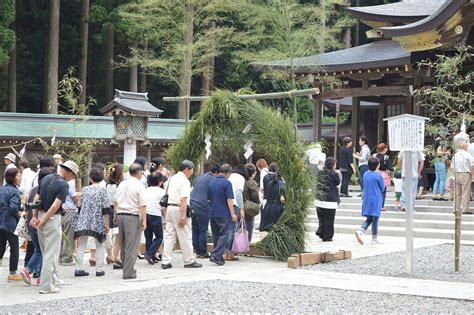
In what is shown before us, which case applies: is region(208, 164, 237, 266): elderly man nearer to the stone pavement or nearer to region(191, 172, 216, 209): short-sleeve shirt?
region(191, 172, 216, 209): short-sleeve shirt

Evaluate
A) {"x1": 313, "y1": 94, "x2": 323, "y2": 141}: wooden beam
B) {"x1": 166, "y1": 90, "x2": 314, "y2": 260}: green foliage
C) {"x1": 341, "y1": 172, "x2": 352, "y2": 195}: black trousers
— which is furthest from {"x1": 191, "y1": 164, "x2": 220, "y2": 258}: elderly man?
{"x1": 313, "y1": 94, "x2": 323, "y2": 141}: wooden beam

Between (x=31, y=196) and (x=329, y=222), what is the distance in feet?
20.2

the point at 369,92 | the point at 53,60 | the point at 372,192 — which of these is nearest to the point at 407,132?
the point at 372,192

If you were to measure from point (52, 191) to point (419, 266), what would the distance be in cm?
566

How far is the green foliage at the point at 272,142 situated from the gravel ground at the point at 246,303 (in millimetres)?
2610

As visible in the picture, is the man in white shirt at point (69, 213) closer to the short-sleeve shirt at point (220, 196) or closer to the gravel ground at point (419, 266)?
the short-sleeve shirt at point (220, 196)

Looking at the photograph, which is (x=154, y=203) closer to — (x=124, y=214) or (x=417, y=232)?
(x=124, y=214)

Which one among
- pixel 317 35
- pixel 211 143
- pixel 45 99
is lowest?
pixel 211 143

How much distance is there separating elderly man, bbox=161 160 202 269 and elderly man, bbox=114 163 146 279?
40.6 inches

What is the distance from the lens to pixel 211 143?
12.6 meters

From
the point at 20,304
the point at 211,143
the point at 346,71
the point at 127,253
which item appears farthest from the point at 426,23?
the point at 20,304

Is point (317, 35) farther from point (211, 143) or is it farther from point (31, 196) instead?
point (31, 196)

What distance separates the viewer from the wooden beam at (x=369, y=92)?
21453mm

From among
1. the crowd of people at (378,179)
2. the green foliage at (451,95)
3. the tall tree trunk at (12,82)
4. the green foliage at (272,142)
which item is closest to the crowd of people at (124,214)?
the green foliage at (272,142)
